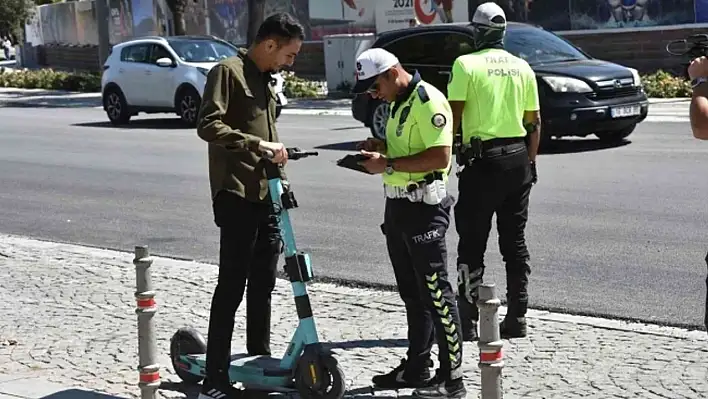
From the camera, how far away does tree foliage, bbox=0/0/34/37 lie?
57.9 meters

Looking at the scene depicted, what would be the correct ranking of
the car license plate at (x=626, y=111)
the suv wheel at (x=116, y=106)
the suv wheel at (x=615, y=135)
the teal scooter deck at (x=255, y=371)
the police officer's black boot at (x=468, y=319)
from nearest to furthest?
the teal scooter deck at (x=255, y=371) → the police officer's black boot at (x=468, y=319) → the car license plate at (x=626, y=111) → the suv wheel at (x=615, y=135) → the suv wheel at (x=116, y=106)

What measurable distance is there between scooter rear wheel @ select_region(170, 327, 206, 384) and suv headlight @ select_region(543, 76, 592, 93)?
9.88m

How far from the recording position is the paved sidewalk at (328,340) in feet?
19.6

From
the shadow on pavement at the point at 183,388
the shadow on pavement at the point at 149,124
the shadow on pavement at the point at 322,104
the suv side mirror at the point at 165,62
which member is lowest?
the shadow on pavement at the point at 322,104

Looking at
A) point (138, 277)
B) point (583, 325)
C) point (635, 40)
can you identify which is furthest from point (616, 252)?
point (635, 40)

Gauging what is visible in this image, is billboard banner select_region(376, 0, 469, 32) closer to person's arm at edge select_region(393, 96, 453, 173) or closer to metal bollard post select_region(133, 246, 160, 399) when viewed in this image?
person's arm at edge select_region(393, 96, 453, 173)

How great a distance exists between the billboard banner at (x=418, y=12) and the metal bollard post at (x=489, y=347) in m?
26.8

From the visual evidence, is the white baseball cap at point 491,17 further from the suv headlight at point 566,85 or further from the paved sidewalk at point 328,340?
the suv headlight at point 566,85

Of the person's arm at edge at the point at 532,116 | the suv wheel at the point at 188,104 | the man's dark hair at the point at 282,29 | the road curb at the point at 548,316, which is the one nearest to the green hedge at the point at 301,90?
the suv wheel at the point at 188,104

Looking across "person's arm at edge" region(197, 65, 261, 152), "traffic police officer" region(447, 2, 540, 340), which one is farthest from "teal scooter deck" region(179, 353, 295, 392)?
"traffic police officer" region(447, 2, 540, 340)

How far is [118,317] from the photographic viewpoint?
25.9 ft

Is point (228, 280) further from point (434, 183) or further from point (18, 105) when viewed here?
point (18, 105)

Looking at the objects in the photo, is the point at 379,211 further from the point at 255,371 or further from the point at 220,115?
the point at 220,115

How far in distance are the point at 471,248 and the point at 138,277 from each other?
6.78 ft
